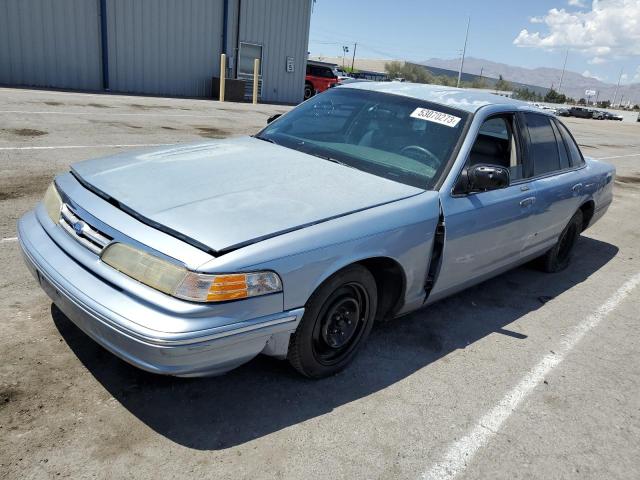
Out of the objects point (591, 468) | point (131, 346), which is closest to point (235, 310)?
point (131, 346)

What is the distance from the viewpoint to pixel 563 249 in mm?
5602

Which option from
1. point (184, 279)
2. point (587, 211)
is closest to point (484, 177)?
point (184, 279)

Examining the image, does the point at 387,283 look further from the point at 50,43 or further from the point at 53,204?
the point at 50,43

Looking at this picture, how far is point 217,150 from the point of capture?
386cm

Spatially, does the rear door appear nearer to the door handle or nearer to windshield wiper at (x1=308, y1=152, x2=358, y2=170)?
the door handle

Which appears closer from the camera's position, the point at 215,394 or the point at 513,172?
the point at 215,394

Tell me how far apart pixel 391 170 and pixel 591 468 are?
202 centimetres

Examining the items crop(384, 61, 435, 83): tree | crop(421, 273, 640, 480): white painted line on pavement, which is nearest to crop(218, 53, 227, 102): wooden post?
crop(421, 273, 640, 480): white painted line on pavement

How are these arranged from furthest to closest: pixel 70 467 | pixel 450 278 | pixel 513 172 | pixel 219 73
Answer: pixel 219 73 → pixel 513 172 → pixel 450 278 → pixel 70 467

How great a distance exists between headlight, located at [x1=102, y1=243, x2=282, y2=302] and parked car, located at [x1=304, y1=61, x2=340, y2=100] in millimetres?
27204

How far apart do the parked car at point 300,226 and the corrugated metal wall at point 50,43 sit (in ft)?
56.7

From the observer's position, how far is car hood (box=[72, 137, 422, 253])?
8.64ft

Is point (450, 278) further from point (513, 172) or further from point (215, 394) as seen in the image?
point (215, 394)

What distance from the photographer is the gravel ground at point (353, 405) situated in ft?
8.23
